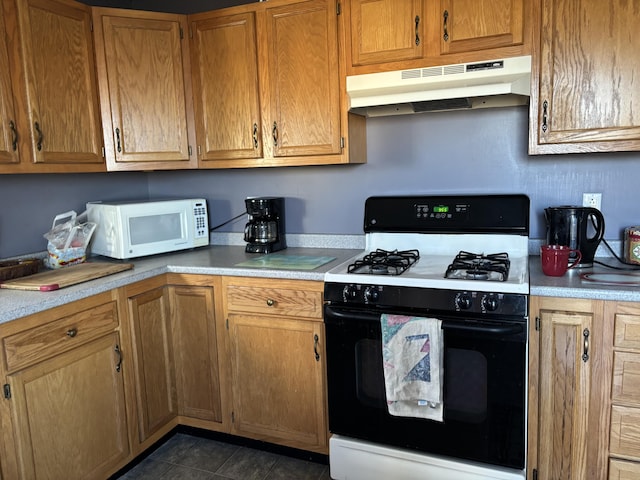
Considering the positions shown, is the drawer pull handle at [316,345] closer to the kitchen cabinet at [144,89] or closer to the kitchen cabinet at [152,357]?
the kitchen cabinet at [152,357]

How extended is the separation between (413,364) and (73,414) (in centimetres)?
133

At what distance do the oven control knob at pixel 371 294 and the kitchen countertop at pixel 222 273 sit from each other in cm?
24

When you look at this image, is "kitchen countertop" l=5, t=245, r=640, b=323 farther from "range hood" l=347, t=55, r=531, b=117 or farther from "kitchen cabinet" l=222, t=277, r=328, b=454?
"range hood" l=347, t=55, r=531, b=117

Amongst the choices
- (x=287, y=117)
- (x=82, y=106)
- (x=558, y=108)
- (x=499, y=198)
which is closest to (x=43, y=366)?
(x=82, y=106)

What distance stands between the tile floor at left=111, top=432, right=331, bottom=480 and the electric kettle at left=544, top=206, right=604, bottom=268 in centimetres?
144

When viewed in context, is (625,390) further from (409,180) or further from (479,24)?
(479,24)

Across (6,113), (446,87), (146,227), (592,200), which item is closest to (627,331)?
(592,200)

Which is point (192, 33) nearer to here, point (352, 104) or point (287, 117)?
point (287, 117)

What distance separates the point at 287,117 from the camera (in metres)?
2.37

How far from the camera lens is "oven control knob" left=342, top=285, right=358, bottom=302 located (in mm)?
1913

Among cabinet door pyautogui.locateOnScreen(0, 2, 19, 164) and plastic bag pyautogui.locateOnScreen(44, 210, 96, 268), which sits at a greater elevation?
cabinet door pyautogui.locateOnScreen(0, 2, 19, 164)

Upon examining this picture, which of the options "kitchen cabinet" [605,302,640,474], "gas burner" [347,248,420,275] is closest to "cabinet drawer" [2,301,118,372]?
"gas burner" [347,248,420,275]

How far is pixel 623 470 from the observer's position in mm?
1708

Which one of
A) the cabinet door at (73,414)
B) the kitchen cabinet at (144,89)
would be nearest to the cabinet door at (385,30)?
the kitchen cabinet at (144,89)
